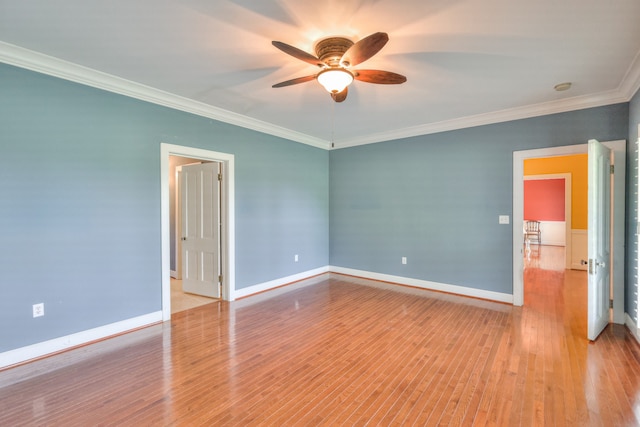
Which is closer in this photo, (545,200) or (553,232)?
(553,232)

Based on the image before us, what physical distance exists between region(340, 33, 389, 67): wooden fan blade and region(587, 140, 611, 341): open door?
96.2 inches

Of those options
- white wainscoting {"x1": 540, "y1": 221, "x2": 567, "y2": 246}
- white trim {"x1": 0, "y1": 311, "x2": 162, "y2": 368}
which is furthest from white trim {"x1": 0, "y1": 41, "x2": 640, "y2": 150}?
white wainscoting {"x1": 540, "y1": 221, "x2": 567, "y2": 246}

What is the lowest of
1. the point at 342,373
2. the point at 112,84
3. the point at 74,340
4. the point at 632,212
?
the point at 342,373

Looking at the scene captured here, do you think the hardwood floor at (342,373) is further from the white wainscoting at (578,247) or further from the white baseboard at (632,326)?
the white wainscoting at (578,247)

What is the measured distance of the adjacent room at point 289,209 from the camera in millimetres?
2021

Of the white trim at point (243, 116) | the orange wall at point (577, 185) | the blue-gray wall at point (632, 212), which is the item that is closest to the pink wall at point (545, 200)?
the orange wall at point (577, 185)

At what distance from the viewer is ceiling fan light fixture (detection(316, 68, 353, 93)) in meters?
2.30

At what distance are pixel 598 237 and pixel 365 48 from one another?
9.90ft

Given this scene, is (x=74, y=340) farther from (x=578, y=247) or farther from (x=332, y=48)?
(x=578, y=247)

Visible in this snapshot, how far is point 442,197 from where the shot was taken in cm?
462

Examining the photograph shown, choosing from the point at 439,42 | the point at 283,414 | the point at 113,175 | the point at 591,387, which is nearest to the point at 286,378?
the point at 283,414

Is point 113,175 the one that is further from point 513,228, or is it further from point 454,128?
point 513,228

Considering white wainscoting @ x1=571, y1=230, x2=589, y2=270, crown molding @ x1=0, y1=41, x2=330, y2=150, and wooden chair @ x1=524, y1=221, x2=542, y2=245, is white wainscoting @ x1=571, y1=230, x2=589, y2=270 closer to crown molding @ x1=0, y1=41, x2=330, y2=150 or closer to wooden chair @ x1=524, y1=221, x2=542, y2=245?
wooden chair @ x1=524, y1=221, x2=542, y2=245

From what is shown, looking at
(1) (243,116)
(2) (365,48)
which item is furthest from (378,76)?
(1) (243,116)
